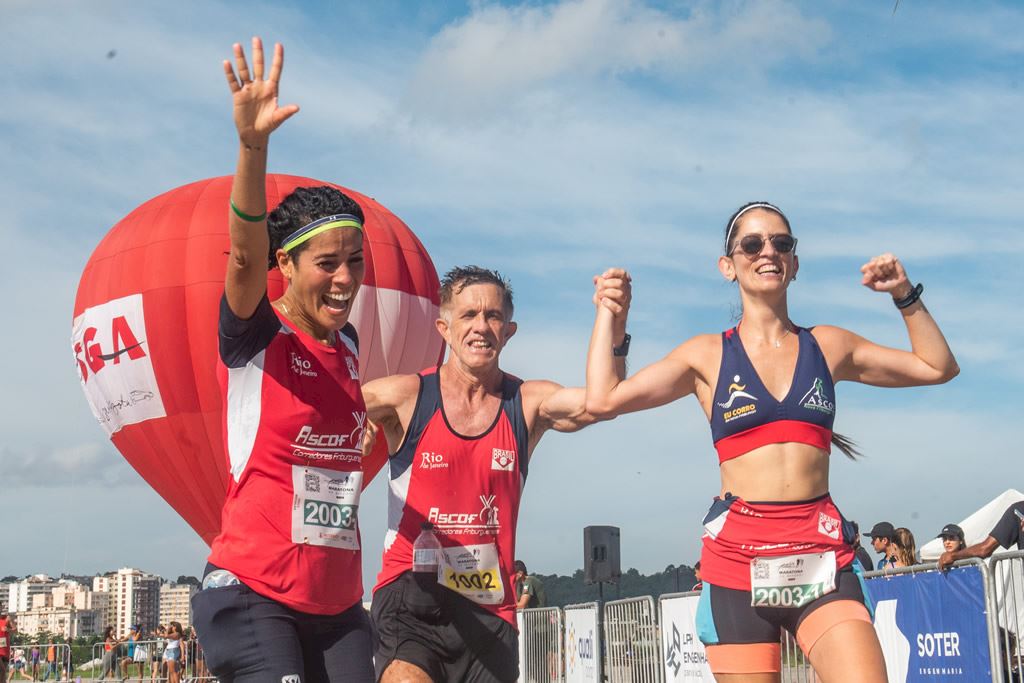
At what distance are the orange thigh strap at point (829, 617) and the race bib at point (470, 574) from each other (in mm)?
1614

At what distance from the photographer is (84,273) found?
96.4 feet

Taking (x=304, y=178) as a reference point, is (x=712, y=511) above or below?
below

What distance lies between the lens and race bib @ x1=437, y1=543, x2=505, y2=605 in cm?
579

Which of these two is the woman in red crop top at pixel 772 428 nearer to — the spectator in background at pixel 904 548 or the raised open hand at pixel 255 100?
the raised open hand at pixel 255 100

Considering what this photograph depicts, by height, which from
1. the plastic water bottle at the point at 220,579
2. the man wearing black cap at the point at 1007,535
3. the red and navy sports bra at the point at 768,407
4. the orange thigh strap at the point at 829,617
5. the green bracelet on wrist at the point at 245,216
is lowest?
the orange thigh strap at the point at 829,617

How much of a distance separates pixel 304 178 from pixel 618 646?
56.1 feet

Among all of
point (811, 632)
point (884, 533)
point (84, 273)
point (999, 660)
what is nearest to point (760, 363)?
point (811, 632)

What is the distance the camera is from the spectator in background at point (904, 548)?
11422 mm

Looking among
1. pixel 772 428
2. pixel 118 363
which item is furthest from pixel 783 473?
pixel 118 363

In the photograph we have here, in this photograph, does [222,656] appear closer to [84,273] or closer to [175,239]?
[175,239]

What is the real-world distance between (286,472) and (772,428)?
1.89m

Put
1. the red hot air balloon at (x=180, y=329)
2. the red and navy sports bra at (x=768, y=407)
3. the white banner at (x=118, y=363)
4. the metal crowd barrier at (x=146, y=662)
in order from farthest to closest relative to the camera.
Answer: the metal crowd barrier at (x=146, y=662) → the white banner at (x=118, y=363) → the red hot air balloon at (x=180, y=329) → the red and navy sports bra at (x=768, y=407)

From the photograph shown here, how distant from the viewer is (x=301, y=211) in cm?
465

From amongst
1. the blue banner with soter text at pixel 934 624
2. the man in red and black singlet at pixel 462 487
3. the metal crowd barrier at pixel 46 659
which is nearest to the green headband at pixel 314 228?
the man in red and black singlet at pixel 462 487
